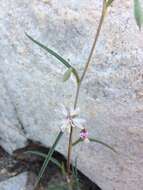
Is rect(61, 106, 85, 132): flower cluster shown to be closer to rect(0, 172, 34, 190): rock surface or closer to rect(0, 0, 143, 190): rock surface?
rect(0, 0, 143, 190): rock surface

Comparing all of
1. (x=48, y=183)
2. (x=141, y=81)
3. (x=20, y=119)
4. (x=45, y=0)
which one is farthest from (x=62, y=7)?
(x=48, y=183)

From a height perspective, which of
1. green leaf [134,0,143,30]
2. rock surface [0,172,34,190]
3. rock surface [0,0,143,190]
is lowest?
rock surface [0,172,34,190]

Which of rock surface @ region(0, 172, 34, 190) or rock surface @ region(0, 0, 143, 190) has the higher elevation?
rock surface @ region(0, 0, 143, 190)

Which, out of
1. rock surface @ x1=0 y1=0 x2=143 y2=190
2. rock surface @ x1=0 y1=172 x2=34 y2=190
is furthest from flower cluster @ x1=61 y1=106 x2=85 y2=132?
rock surface @ x1=0 y1=172 x2=34 y2=190

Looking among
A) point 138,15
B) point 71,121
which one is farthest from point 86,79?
point 138,15

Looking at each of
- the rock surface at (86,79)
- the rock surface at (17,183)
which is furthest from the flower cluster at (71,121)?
the rock surface at (17,183)

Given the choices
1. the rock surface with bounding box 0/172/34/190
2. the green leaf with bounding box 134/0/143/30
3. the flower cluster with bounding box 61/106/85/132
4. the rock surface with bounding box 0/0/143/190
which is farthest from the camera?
the rock surface with bounding box 0/172/34/190

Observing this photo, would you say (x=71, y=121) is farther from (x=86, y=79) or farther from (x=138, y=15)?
(x=138, y=15)

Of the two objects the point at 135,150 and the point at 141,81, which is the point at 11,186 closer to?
the point at 135,150
